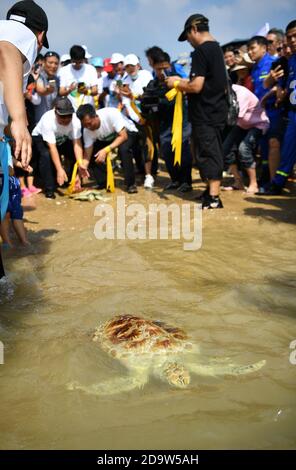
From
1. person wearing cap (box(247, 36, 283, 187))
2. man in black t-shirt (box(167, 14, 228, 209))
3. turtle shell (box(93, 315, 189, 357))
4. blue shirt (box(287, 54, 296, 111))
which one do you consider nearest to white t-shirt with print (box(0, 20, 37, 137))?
turtle shell (box(93, 315, 189, 357))

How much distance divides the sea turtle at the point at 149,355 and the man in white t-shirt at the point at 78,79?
17.7ft

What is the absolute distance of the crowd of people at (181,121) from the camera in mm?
4965

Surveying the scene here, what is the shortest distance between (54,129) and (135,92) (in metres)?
1.55

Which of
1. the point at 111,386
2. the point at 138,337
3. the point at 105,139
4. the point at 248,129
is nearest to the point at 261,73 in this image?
the point at 248,129

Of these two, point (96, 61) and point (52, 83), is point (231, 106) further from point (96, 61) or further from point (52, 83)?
point (96, 61)

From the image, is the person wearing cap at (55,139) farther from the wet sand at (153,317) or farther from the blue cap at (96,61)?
the blue cap at (96,61)

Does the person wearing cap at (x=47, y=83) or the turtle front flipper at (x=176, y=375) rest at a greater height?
the person wearing cap at (x=47, y=83)

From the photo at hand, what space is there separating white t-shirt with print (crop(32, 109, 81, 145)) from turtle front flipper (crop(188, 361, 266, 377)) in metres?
5.00

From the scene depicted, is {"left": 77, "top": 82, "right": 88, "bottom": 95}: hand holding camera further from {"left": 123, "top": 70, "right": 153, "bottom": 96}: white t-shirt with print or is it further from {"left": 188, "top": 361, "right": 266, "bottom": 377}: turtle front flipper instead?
{"left": 188, "top": 361, "right": 266, "bottom": 377}: turtle front flipper

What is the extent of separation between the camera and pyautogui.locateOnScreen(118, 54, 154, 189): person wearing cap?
265 inches

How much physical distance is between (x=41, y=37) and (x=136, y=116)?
4296 millimetres

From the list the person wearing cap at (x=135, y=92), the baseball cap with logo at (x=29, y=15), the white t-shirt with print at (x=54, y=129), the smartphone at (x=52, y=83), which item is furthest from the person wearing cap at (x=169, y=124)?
the baseball cap with logo at (x=29, y=15)

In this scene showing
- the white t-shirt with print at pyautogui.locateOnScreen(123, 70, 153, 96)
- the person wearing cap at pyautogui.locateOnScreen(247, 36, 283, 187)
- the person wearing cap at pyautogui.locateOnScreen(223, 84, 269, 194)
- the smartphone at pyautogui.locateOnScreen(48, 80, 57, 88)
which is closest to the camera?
the person wearing cap at pyautogui.locateOnScreen(247, 36, 283, 187)

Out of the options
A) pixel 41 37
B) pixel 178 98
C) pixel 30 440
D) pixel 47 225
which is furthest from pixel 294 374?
pixel 178 98
